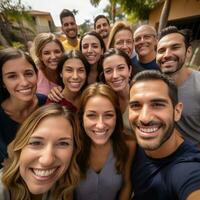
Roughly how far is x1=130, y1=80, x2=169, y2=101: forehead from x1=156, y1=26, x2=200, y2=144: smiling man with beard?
118 cm

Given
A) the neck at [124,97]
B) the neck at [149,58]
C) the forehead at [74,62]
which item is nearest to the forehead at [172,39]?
the neck at [124,97]

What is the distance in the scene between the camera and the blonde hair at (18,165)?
88.9 inches

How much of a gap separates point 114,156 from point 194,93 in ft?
5.08

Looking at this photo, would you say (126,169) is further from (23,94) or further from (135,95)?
(23,94)

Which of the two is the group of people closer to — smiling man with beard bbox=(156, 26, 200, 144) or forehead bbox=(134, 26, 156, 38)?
smiling man with beard bbox=(156, 26, 200, 144)

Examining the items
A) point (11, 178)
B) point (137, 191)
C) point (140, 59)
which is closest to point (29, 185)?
point (11, 178)

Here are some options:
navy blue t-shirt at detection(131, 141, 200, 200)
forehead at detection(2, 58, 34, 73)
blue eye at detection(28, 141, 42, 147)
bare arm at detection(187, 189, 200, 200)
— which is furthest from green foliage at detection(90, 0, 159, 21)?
bare arm at detection(187, 189, 200, 200)

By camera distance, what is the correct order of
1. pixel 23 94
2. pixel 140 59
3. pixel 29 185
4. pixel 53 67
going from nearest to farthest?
pixel 29 185, pixel 23 94, pixel 53 67, pixel 140 59

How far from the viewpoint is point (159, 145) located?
237 centimetres

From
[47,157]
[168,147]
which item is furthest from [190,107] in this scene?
[47,157]

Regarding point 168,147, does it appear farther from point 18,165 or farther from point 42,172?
point 18,165

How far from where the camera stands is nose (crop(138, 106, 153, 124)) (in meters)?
2.39

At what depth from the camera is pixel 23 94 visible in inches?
133

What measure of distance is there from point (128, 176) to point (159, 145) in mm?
787
